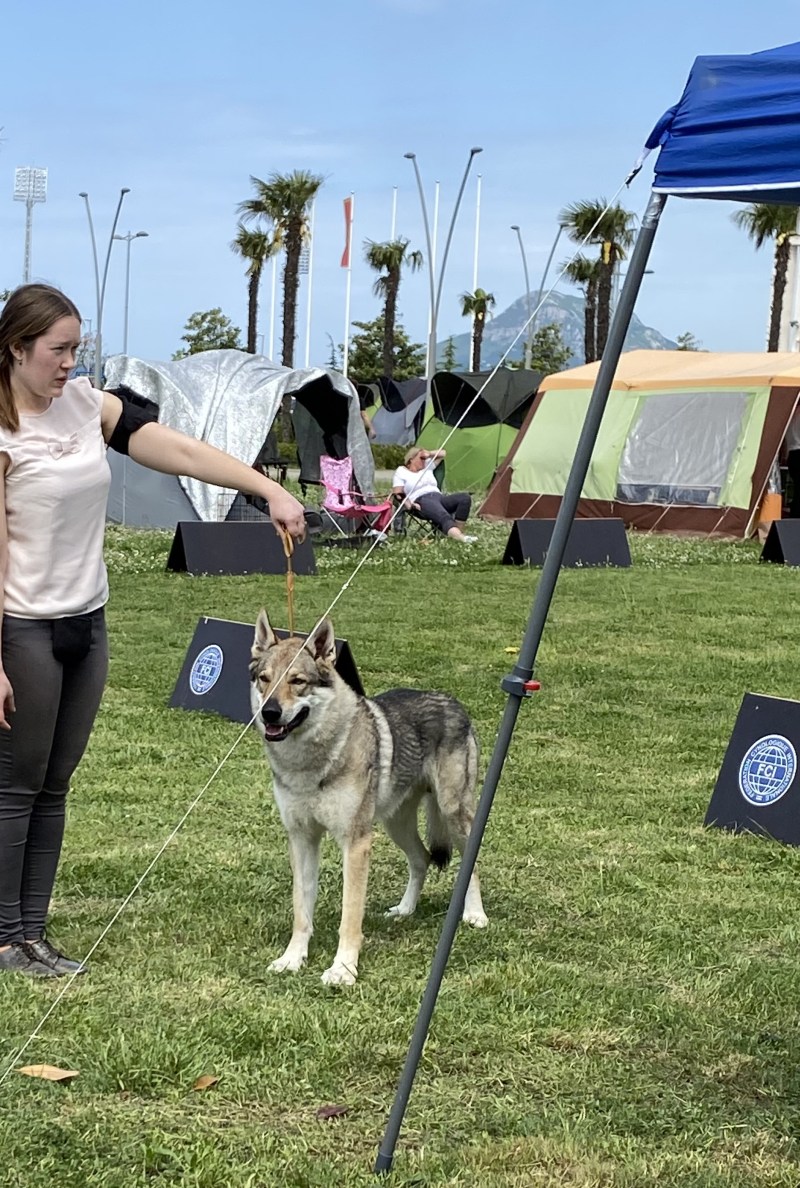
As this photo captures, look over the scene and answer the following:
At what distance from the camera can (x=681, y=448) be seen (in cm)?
2131

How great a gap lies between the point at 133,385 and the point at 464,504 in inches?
187

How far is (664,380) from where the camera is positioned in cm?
2222

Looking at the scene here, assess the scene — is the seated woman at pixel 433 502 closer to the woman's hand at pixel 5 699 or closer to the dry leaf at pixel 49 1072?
the woman's hand at pixel 5 699

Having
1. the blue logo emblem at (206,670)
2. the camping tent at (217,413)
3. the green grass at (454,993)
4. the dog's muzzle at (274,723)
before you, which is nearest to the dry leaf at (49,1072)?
the green grass at (454,993)

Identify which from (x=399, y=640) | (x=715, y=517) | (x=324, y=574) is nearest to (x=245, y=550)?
(x=324, y=574)

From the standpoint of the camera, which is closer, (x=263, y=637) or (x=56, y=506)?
(x=56, y=506)

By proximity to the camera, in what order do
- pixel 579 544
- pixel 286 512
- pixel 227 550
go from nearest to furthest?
A: pixel 286 512 < pixel 227 550 < pixel 579 544

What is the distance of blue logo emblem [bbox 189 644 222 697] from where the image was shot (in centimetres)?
870

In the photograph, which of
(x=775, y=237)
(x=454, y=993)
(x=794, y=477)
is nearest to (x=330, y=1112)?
(x=454, y=993)

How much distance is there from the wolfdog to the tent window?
1658 cm

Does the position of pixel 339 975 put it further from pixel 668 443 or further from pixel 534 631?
pixel 668 443

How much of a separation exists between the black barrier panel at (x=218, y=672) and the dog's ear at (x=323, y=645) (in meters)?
3.39

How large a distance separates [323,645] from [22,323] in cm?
146

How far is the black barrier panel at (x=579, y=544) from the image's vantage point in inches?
672
